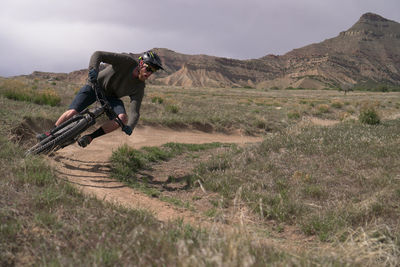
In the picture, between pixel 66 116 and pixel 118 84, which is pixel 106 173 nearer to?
pixel 66 116

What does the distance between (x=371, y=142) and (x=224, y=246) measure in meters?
6.20

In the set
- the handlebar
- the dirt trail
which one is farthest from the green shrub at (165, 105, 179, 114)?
the handlebar

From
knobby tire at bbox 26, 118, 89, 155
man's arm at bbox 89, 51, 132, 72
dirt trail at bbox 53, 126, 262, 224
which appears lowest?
dirt trail at bbox 53, 126, 262, 224

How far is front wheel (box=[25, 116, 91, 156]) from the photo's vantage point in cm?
490

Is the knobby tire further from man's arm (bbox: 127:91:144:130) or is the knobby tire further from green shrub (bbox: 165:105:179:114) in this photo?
green shrub (bbox: 165:105:179:114)

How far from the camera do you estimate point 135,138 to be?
935 cm

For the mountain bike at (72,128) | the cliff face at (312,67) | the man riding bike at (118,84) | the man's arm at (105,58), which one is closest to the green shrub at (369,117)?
the man riding bike at (118,84)

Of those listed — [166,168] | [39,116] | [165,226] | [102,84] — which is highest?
[102,84]

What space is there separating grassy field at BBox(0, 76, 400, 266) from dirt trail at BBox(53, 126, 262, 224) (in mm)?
411

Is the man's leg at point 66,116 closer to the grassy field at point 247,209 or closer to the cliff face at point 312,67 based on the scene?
the grassy field at point 247,209

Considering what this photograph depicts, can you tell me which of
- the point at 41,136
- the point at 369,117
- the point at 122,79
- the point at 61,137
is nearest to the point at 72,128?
the point at 61,137

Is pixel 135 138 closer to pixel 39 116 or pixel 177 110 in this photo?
pixel 39 116

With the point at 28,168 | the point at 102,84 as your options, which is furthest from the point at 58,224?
the point at 102,84

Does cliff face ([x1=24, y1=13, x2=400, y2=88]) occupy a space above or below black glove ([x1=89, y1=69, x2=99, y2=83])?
above
